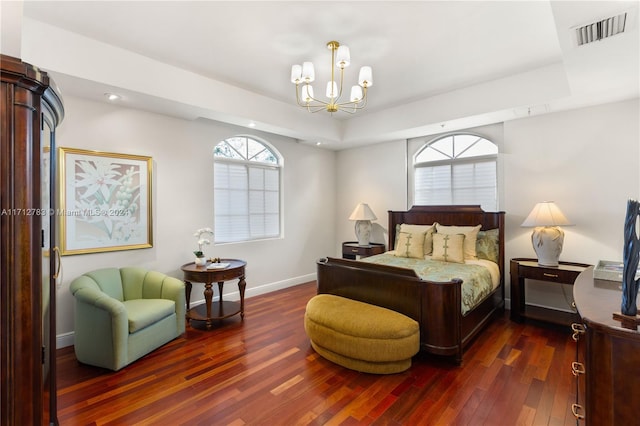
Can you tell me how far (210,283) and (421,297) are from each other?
215 centimetres

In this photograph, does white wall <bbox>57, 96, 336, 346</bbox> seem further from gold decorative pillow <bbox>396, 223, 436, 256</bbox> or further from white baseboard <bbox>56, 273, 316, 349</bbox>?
gold decorative pillow <bbox>396, 223, 436, 256</bbox>

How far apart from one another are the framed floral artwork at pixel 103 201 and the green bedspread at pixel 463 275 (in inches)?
115

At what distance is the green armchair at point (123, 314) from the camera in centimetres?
243

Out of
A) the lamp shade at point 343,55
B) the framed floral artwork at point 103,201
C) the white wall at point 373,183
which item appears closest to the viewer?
the lamp shade at point 343,55

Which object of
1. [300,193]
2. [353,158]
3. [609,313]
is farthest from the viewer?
[353,158]

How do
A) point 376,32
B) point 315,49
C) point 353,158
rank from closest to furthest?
point 376,32
point 315,49
point 353,158

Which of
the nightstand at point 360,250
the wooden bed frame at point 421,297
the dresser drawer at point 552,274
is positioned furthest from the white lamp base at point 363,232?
the dresser drawer at point 552,274

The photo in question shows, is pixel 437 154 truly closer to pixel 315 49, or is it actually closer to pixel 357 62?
pixel 357 62

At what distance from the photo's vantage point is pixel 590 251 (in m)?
3.40

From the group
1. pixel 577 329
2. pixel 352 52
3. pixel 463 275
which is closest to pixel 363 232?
pixel 463 275

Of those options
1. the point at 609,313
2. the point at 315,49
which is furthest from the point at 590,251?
the point at 315,49

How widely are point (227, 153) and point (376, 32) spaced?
2.63 metres

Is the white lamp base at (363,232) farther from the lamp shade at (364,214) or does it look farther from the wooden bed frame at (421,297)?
the wooden bed frame at (421,297)

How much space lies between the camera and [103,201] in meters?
3.12
